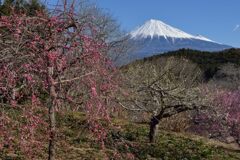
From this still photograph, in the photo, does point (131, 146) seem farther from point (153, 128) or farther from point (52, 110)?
point (52, 110)

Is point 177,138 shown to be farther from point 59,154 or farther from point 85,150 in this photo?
point 59,154

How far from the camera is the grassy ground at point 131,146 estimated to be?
10.5 metres

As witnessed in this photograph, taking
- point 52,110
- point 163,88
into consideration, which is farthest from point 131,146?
point 52,110

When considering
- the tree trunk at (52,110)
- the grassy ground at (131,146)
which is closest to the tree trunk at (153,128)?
the grassy ground at (131,146)

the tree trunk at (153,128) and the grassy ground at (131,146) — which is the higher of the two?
the tree trunk at (153,128)

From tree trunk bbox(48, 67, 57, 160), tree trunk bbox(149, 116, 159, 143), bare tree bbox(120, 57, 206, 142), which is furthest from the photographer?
tree trunk bbox(149, 116, 159, 143)

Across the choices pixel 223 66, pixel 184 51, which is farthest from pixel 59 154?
pixel 184 51

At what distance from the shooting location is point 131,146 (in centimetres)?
1193

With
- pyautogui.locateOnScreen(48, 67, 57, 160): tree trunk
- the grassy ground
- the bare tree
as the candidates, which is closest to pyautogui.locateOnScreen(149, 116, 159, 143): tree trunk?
the bare tree

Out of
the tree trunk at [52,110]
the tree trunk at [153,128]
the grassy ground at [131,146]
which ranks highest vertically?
the tree trunk at [52,110]

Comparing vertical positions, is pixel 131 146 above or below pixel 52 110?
below

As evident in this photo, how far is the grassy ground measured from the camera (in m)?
10.5

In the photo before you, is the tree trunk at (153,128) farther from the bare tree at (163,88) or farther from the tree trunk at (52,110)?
the tree trunk at (52,110)

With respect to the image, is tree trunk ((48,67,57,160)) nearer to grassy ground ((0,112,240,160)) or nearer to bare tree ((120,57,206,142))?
bare tree ((120,57,206,142))
